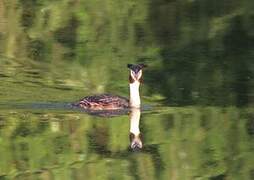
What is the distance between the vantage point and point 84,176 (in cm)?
1207

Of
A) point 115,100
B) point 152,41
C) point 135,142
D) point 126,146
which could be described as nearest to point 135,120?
point 115,100

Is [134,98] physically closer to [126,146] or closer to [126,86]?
[126,86]

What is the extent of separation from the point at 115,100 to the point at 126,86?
2.76 meters

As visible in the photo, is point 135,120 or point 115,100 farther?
point 115,100

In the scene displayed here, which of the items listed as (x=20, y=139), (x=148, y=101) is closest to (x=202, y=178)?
(x=20, y=139)

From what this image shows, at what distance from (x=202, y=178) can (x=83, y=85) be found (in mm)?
6562

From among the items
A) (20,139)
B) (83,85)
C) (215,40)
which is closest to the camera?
(20,139)

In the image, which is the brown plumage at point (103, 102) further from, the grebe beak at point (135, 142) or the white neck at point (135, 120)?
the grebe beak at point (135, 142)

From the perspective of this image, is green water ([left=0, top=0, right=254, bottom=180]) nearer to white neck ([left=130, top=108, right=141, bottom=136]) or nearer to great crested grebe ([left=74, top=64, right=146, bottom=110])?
white neck ([left=130, top=108, right=141, bottom=136])

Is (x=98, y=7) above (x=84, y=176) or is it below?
above

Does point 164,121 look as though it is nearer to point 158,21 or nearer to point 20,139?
point 20,139

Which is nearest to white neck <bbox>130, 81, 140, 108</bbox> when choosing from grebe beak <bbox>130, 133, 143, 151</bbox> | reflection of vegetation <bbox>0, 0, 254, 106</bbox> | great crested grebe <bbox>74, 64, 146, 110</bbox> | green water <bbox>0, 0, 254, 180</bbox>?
great crested grebe <bbox>74, 64, 146, 110</bbox>

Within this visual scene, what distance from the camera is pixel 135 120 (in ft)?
51.1

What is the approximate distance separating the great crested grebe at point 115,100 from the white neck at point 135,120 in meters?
0.16
